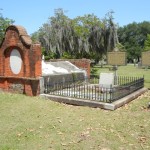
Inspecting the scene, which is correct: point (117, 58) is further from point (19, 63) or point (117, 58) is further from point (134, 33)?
point (134, 33)

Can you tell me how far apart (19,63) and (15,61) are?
0.32 meters

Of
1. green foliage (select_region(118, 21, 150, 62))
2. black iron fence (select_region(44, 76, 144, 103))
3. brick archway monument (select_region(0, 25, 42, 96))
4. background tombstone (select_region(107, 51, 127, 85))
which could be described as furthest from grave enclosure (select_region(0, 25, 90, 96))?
green foliage (select_region(118, 21, 150, 62))

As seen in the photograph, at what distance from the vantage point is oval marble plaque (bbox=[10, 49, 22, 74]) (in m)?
13.0

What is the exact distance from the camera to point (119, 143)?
6.46 m

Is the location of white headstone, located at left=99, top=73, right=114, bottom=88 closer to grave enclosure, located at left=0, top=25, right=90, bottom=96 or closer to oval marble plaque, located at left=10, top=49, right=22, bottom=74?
grave enclosure, located at left=0, top=25, right=90, bottom=96

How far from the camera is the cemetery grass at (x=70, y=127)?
639cm

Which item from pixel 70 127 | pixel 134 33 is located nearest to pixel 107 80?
pixel 70 127

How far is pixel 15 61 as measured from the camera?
519 inches

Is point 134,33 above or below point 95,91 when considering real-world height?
above

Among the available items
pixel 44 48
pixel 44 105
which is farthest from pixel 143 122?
pixel 44 48

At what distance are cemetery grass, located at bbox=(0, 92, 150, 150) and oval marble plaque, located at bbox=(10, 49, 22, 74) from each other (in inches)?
106

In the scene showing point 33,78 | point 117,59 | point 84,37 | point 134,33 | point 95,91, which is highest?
point 134,33

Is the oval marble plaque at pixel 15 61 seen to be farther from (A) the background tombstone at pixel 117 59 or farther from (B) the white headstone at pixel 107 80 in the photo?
(A) the background tombstone at pixel 117 59

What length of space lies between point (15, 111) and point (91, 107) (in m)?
2.93
